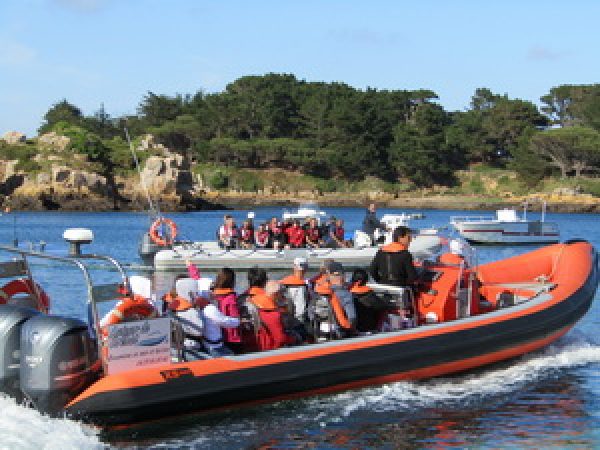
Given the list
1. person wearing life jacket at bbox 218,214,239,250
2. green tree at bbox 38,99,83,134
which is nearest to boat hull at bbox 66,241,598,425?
person wearing life jacket at bbox 218,214,239,250

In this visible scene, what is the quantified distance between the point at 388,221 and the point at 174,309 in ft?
62.1

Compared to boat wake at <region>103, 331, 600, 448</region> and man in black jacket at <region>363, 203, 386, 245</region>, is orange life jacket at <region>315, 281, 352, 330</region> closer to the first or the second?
boat wake at <region>103, 331, 600, 448</region>

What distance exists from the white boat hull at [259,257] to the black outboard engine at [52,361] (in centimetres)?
1448

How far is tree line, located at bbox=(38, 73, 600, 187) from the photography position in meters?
80.4

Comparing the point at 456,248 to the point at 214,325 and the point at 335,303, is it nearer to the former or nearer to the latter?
the point at 335,303

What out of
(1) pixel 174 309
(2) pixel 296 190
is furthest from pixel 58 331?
(2) pixel 296 190

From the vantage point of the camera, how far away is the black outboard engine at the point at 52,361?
314 inches

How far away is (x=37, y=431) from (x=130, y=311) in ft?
4.48

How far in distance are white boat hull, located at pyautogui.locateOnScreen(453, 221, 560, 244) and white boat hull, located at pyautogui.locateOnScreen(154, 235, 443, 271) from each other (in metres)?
12.1

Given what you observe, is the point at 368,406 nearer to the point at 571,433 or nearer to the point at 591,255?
the point at 571,433

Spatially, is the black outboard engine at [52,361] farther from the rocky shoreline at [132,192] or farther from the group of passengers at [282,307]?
the rocky shoreline at [132,192]

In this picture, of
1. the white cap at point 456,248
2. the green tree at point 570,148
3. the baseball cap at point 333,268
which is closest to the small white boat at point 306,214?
the white cap at point 456,248

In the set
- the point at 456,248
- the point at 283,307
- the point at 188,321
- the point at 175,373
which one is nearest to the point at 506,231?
the point at 456,248

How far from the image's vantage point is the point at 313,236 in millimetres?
23641
